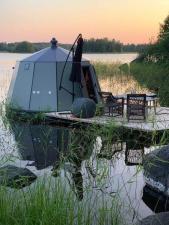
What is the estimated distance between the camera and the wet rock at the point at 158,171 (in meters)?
7.62

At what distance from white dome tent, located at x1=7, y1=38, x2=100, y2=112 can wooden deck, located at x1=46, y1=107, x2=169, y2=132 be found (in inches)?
43.8

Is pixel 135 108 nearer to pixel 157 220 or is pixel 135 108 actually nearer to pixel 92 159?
pixel 92 159

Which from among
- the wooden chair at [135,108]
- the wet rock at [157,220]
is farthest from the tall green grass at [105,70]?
the wet rock at [157,220]

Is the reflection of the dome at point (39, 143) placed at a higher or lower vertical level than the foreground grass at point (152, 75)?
higher

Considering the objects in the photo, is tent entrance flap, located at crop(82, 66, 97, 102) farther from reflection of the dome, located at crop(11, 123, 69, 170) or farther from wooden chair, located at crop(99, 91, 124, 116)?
reflection of the dome, located at crop(11, 123, 69, 170)

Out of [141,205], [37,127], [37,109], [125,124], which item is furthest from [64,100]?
[141,205]

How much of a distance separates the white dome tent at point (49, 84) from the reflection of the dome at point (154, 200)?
795 centimetres

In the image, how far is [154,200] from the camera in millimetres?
7832

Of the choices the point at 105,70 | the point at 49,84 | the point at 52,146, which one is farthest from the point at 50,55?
the point at 105,70

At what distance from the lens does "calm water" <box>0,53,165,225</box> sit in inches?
247

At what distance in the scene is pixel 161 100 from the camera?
Answer: 2084 centimetres

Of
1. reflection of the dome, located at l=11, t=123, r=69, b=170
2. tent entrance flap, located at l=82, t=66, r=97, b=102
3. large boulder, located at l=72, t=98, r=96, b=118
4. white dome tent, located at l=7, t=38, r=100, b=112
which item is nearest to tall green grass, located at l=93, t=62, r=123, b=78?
tent entrance flap, located at l=82, t=66, r=97, b=102

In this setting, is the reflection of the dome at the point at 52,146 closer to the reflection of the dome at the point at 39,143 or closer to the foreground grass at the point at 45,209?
the reflection of the dome at the point at 39,143

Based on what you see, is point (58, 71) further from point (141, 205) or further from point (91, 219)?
point (91, 219)
